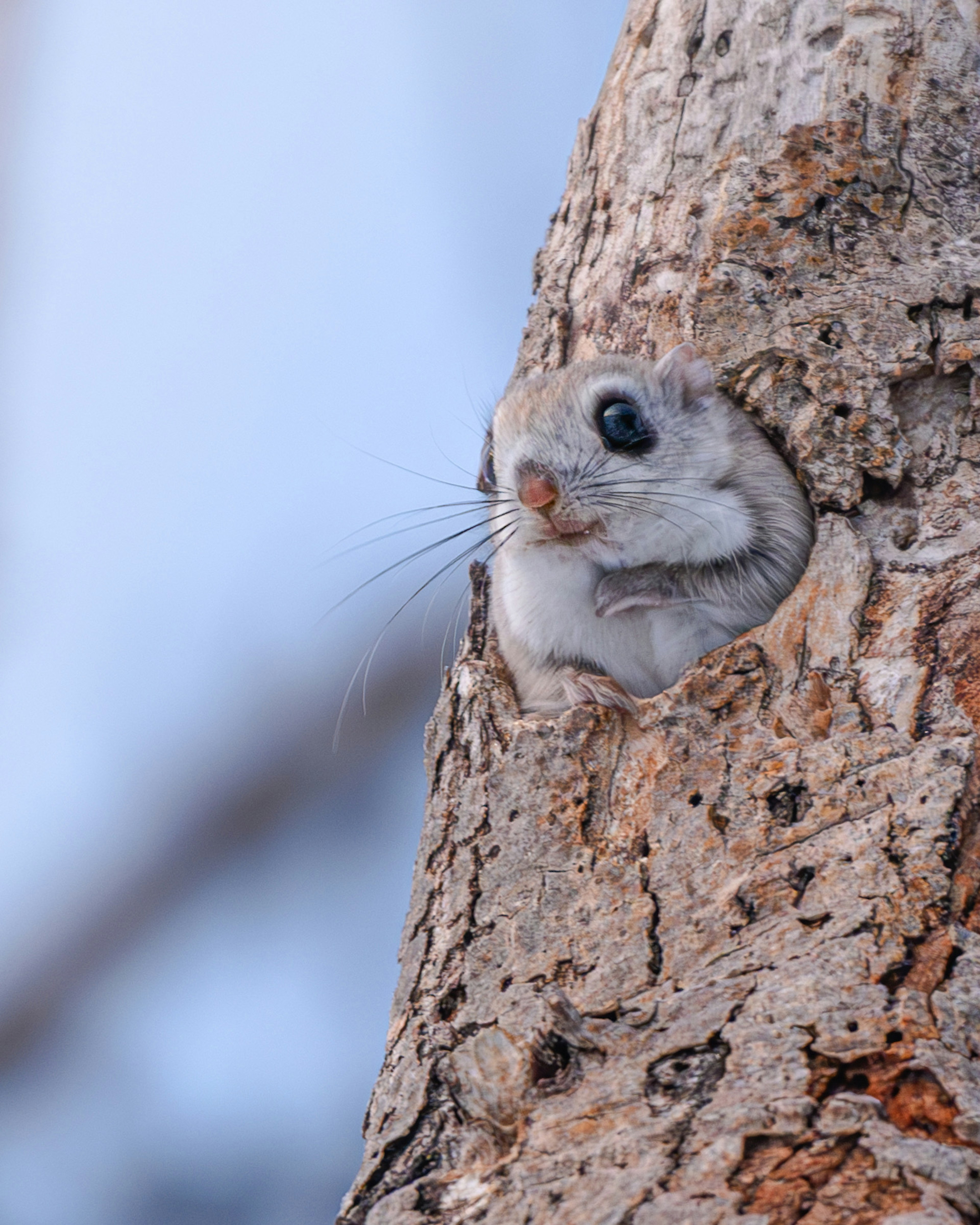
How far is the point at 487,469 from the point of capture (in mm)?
2248

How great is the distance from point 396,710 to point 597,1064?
7.02 ft

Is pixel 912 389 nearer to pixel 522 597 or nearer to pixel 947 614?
pixel 947 614

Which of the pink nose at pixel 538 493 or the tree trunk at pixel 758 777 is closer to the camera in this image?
the tree trunk at pixel 758 777

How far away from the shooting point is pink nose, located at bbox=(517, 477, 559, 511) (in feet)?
5.97

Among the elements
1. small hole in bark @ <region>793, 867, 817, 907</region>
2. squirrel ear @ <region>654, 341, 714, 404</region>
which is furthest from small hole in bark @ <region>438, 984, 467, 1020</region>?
squirrel ear @ <region>654, 341, 714, 404</region>

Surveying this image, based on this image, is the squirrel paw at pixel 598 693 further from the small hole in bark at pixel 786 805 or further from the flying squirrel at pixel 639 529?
the small hole in bark at pixel 786 805

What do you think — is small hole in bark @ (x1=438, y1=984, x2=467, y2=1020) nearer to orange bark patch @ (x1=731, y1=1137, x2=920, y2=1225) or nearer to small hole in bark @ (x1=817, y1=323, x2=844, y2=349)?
orange bark patch @ (x1=731, y1=1137, x2=920, y2=1225)

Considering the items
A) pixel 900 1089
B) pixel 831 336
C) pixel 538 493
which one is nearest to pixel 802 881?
pixel 900 1089

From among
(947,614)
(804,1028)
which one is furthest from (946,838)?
(947,614)

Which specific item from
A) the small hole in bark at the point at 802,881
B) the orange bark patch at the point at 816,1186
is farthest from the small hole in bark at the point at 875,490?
the orange bark patch at the point at 816,1186

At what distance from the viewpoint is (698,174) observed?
212 centimetres

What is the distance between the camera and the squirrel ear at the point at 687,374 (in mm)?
1904

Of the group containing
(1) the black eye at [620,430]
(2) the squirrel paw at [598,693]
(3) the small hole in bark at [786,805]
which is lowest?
(3) the small hole in bark at [786,805]

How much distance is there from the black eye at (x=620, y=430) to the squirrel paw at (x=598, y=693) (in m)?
0.46
